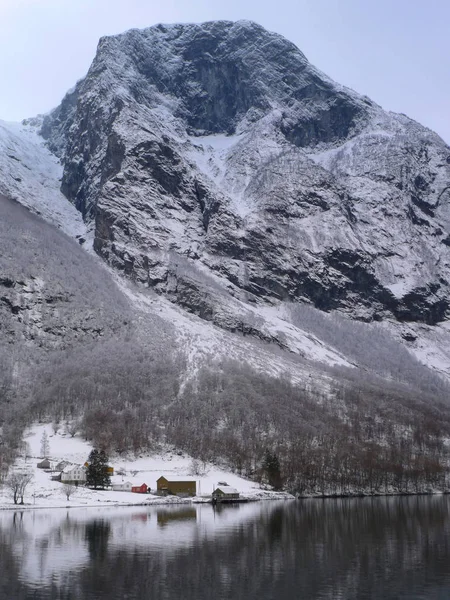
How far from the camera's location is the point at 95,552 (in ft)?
203

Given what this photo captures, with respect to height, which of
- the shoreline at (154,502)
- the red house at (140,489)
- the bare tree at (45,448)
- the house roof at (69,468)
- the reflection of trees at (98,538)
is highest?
the bare tree at (45,448)

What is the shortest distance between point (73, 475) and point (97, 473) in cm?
597

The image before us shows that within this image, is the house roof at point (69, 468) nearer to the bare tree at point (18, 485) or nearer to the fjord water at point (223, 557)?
the bare tree at point (18, 485)

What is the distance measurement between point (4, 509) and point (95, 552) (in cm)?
5416

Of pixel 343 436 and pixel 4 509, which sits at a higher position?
pixel 343 436

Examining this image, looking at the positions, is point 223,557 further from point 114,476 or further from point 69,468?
point 114,476

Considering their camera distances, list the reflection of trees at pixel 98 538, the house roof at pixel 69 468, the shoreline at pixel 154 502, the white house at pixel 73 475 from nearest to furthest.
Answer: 1. the reflection of trees at pixel 98 538
2. the shoreline at pixel 154 502
3. the white house at pixel 73 475
4. the house roof at pixel 69 468

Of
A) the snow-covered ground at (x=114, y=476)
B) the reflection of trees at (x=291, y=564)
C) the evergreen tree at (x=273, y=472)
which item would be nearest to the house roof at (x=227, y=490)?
the snow-covered ground at (x=114, y=476)

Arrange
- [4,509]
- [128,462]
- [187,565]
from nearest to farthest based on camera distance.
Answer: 1. [187,565]
2. [4,509]
3. [128,462]

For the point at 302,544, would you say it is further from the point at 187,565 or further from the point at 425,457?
the point at 425,457

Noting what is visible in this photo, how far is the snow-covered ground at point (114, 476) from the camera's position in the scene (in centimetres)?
12569

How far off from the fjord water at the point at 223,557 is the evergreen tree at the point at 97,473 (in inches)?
1628

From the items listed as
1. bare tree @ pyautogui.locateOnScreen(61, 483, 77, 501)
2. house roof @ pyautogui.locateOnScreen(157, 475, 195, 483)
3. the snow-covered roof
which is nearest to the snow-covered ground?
the snow-covered roof

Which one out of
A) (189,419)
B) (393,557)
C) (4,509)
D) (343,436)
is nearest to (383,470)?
(343,436)
